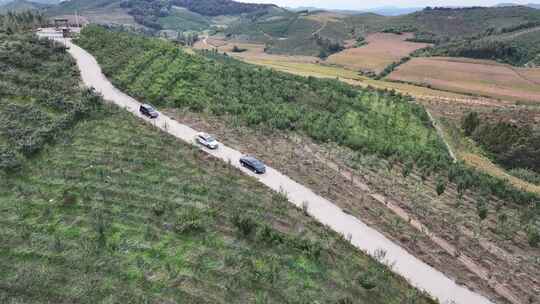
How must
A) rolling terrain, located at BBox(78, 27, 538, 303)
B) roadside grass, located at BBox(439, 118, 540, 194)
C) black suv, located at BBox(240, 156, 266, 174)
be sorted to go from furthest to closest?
roadside grass, located at BBox(439, 118, 540, 194) → black suv, located at BBox(240, 156, 266, 174) → rolling terrain, located at BBox(78, 27, 538, 303)

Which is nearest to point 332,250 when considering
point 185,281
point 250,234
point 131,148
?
point 250,234

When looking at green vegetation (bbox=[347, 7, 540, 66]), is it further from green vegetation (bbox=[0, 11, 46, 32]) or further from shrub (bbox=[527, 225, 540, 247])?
green vegetation (bbox=[0, 11, 46, 32])

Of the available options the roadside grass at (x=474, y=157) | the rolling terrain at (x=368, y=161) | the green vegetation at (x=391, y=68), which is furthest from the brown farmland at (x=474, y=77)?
the rolling terrain at (x=368, y=161)

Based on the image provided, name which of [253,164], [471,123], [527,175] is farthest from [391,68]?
[253,164]

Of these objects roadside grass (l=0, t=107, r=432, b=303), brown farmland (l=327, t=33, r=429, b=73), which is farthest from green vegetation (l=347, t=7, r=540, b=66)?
roadside grass (l=0, t=107, r=432, b=303)

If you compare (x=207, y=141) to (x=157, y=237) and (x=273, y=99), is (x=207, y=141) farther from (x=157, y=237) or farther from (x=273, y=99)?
(x=273, y=99)

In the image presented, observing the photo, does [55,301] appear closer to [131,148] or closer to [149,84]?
[131,148]
